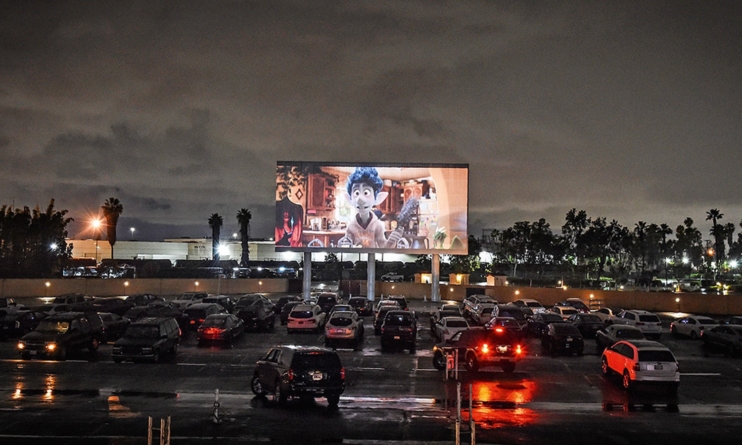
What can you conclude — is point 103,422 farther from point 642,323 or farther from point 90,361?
point 642,323

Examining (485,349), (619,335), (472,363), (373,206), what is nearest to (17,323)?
(472,363)

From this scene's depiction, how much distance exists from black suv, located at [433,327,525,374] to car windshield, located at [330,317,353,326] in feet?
24.7

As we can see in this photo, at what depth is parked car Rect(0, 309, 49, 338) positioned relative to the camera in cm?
3294

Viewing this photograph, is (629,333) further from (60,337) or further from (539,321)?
(60,337)

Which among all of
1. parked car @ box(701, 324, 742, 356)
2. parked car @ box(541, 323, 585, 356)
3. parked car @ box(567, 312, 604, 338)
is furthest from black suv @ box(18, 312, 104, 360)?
parked car @ box(701, 324, 742, 356)

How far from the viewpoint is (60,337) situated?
84.6ft

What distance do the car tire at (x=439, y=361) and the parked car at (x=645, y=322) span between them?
620 inches

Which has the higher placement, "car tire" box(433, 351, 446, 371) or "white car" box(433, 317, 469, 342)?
"white car" box(433, 317, 469, 342)

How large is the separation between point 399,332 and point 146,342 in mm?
10854

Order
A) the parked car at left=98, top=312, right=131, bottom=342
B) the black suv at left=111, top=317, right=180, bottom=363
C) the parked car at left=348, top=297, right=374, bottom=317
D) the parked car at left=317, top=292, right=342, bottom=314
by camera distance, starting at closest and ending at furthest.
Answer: the black suv at left=111, top=317, right=180, bottom=363 < the parked car at left=98, top=312, right=131, bottom=342 < the parked car at left=317, top=292, right=342, bottom=314 < the parked car at left=348, top=297, right=374, bottom=317

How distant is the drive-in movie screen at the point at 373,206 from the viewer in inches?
2211

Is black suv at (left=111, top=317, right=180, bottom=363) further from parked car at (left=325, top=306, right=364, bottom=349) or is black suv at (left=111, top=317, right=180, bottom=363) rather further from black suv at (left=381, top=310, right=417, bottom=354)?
black suv at (left=381, top=310, right=417, bottom=354)

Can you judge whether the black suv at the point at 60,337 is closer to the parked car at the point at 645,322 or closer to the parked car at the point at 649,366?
the parked car at the point at 649,366

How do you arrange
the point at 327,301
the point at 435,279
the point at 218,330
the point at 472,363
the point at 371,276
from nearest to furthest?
the point at 472,363
the point at 218,330
the point at 327,301
the point at 371,276
the point at 435,279
